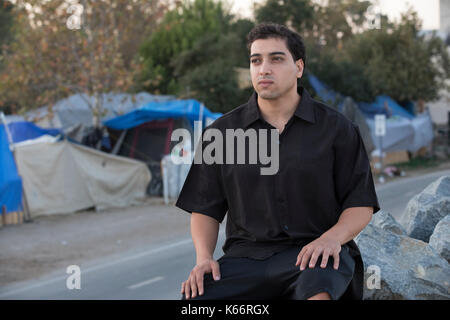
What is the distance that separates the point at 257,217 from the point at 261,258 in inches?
7.6

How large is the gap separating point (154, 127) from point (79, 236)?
20.1 ft

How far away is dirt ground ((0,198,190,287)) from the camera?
9000 mm

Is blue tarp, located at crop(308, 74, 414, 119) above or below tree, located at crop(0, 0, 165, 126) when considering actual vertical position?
below

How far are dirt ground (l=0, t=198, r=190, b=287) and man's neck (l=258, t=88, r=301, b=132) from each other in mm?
6192

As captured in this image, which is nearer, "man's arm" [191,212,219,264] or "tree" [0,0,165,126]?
"man's arm" [191,212,219,264]

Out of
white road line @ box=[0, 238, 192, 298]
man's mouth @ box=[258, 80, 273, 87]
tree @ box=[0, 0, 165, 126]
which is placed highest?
tree @ box=[0, 0, 165, 126]

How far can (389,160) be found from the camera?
23.2m

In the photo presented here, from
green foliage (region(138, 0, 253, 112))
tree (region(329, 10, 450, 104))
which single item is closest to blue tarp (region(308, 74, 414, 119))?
tree (region(329, 10, 450, 104))

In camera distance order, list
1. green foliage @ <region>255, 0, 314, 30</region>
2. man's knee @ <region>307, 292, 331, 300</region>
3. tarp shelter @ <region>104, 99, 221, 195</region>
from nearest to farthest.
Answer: man's knee @ <region>307, 292, 331, 300</region>
tarp shelter @ <region>104, 99, 221, 195</region>
green foliage @ <region>255, 0, 314, 30</region>

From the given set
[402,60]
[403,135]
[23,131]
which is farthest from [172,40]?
[23,131]

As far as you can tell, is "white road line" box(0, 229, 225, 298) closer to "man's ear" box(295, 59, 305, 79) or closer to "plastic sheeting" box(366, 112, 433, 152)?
"man's ear" box(295, 59, 305, 79)

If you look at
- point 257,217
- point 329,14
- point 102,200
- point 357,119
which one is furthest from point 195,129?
point 329,14

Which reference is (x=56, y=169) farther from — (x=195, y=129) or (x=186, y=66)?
(x=186, y=66)

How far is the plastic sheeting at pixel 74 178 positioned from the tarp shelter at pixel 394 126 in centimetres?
982
